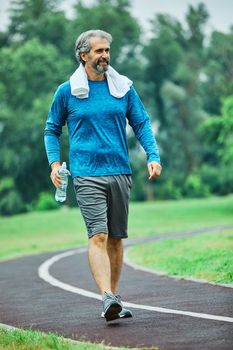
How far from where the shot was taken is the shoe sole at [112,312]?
768cm

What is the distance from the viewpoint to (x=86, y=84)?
8242mm

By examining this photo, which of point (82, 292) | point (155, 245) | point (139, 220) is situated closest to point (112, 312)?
point (82, 292)

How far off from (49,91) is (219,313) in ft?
198

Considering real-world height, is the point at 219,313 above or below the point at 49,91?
below

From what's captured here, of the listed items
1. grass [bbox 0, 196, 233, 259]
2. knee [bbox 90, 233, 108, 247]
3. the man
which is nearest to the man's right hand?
the man

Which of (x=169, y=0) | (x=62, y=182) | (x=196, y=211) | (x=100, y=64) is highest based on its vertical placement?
(x=169, y=0)

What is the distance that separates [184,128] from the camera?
260 feet

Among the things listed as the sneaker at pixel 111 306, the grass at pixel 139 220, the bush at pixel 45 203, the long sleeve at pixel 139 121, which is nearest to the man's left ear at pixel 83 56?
the long sleeve at pixel 139 121

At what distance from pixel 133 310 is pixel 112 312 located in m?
1.24

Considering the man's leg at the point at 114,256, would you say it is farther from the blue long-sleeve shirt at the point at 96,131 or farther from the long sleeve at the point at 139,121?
the long sleeve at the point at 139,121

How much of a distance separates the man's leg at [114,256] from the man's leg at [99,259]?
0.33 m

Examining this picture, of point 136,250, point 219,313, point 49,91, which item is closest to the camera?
point 219,313

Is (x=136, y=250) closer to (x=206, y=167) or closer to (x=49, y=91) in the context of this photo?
(x=49, y=91)

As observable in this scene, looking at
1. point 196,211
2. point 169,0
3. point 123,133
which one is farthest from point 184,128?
point 123,133
